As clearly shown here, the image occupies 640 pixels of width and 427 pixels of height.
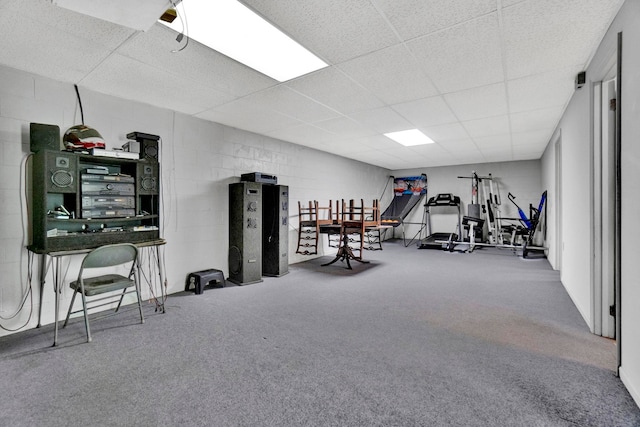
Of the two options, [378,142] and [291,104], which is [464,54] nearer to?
[291,104]

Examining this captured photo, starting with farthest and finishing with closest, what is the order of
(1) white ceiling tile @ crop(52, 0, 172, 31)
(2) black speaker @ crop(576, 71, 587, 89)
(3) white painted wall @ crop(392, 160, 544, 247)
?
(3) white painted wall @ crop(392, 160, 544, 247)
(2) black speaker @ crop(576, 71, 587, 89)
(1) white ceiling tile @ crop(52, 0, 172, 31)

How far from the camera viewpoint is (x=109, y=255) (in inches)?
106

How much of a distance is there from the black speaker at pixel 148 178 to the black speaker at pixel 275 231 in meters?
1.80

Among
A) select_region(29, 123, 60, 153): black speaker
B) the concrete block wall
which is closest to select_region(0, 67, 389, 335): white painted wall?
the concrete block wall

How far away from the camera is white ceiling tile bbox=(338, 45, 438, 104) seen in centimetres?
251

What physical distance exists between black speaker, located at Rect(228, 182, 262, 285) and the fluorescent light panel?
1955mm

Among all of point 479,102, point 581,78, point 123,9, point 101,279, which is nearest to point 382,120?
point 479,102

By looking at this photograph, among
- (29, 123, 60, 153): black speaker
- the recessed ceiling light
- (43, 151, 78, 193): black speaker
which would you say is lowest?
(43, 151, 78, 193): black speaker

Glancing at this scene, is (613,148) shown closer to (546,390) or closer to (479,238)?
(546,390)

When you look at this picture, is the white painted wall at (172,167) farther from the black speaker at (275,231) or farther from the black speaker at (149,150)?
the black speaker at (275,231)

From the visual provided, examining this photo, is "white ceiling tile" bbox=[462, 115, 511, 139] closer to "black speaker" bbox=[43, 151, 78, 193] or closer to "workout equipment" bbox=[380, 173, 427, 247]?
"workout equipment" bbox=[380, 173, 427, 247]

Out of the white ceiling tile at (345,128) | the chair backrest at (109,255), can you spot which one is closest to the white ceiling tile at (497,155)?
the white ceiling tile at (345,128)

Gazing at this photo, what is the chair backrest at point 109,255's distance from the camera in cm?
256

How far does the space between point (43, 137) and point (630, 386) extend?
4850mm
